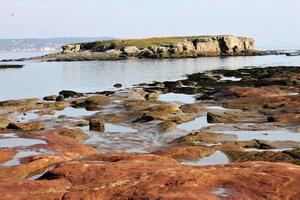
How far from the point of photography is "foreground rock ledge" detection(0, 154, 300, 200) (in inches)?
473

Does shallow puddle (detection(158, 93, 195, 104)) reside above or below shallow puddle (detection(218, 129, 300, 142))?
below

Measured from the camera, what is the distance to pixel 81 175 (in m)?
13.7

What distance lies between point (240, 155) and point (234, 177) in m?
9.89

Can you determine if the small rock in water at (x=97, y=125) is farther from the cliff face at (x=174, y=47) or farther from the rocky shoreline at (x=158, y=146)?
the cliff face at (x=174, y=47)

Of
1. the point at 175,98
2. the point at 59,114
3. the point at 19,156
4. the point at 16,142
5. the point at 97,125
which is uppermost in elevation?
the point at 19,156

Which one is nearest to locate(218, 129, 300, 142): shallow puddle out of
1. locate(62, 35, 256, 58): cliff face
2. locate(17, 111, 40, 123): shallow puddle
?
locate(17, 111, 40, 123): shallow puddle

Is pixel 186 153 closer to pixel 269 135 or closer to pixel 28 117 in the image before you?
pixel 269 135

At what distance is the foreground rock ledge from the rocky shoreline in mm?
27

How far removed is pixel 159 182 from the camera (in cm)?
1268

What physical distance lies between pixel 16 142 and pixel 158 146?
797 cm

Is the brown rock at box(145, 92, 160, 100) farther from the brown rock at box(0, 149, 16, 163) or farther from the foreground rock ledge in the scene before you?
the foreground rock ledge

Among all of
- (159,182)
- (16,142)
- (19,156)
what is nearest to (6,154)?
(19,156)

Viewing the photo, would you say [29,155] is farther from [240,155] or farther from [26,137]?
[240,155]

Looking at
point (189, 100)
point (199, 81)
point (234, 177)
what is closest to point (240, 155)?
point (234, 177)
